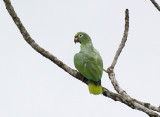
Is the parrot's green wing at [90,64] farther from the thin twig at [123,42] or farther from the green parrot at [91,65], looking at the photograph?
the thin twig at [123,42]

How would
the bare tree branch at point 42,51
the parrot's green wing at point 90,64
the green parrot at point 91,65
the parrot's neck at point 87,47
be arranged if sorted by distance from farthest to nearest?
the parrot's neck at point 87,47 → the parrot's green wing at point 90,64 → the green parrot at point 91,65 → the bare tree branch at point 42,51

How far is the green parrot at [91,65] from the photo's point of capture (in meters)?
7.33

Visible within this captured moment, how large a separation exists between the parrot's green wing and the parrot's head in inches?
24.2

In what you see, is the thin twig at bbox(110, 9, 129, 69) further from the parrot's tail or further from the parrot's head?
the parrot's head

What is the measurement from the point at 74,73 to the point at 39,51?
83cm

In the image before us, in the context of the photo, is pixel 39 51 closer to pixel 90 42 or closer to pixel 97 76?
pixel 97 76

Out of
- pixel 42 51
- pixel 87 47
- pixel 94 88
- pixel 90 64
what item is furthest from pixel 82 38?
pixel 42 51

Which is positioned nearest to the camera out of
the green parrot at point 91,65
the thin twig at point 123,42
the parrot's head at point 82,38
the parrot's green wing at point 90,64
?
the green parrot at point 91,65

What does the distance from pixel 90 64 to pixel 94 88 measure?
0.62 metres

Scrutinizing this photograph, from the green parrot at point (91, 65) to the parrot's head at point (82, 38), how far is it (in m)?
0.24

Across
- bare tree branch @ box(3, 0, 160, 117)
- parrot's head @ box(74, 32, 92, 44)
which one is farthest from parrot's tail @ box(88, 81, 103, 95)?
parrot's head @ box(74, 32, 92, 44)

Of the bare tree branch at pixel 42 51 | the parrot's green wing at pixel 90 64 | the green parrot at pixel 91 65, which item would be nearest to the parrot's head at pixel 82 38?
the green parrot at pixel 91 65

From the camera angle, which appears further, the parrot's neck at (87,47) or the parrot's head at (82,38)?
the parrot's head at (82,38)

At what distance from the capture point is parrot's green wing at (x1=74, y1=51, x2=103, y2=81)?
7438 mm
